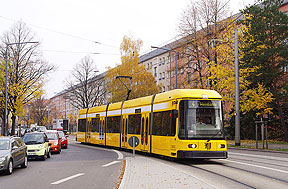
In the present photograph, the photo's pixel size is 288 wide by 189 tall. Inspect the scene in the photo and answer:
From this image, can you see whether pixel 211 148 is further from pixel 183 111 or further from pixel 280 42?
pixel 280 42

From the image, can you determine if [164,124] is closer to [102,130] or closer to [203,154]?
[203,154]

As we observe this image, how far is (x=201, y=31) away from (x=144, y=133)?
73.8ft

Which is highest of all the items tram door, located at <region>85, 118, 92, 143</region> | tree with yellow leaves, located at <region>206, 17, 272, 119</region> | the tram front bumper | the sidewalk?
tree with yellow leaves, located at <region>206, 17, 272, 119</region>

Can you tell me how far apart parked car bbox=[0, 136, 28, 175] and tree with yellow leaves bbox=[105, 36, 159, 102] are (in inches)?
1524

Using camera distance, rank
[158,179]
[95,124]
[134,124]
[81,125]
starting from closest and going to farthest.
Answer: [158,179], [134,124], [95,124], [81,125]

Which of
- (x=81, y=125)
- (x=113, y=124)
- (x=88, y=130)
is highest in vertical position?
(x=113, y=124)

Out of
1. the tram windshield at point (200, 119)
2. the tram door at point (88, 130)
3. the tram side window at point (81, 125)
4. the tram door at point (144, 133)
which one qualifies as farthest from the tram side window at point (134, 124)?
the tram side window at point (81, 125)

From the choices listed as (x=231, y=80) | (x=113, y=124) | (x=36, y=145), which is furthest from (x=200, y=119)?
(x=231, y=80)

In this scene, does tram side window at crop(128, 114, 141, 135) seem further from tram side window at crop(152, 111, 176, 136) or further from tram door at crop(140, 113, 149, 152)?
tram side window at crop(152, 111, 176, 136)

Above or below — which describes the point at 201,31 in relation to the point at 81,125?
above

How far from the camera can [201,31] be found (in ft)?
131

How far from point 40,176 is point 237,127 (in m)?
18.1

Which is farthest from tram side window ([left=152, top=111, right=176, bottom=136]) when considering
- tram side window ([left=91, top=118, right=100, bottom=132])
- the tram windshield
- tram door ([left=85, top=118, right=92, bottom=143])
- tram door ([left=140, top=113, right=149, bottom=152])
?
tram door ([left=85, top=118, right=92, bottom=143])

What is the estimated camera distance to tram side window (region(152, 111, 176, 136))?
Answer: 644 inches
